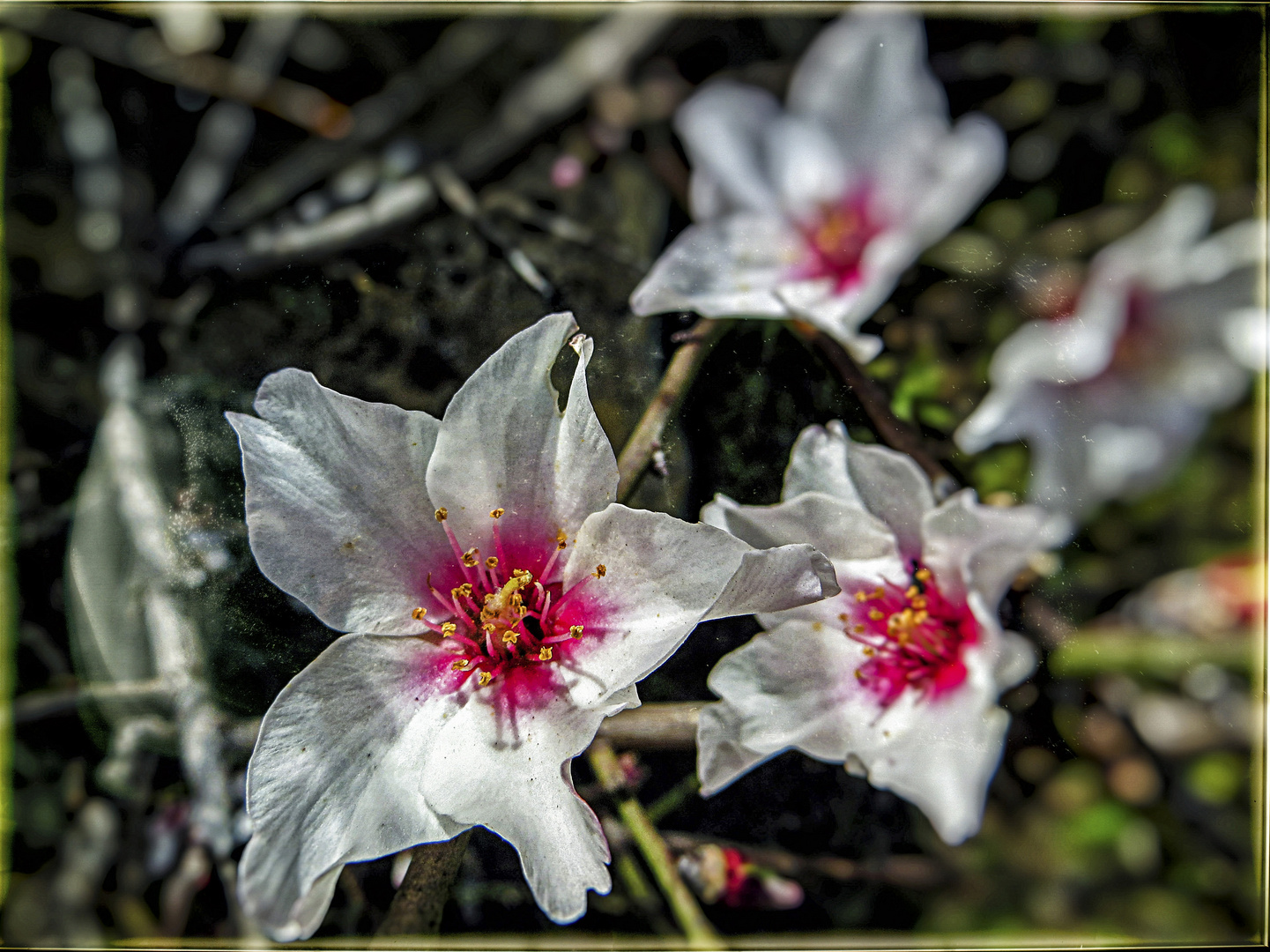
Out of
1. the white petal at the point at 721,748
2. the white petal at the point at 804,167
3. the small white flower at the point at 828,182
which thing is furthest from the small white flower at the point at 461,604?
the white petal at the point at 804,167

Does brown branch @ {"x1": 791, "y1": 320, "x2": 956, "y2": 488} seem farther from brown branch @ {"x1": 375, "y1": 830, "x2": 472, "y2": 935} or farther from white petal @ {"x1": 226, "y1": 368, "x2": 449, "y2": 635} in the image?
brown branch @ {"x1": 375, "y1": 830, "x2": 472, "y2": 935}

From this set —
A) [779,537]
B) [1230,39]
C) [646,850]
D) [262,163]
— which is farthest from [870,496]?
[262,163]

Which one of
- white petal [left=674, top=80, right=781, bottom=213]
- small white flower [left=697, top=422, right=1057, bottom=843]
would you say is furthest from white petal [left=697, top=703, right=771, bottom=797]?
white petal [left=674, top=80, right=781, bottom=213]

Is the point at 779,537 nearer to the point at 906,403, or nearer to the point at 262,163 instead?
the point at 906,403

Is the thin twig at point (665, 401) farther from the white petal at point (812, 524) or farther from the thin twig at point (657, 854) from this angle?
the thin twig at point (657, 854)

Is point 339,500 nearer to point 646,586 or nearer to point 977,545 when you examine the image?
point 646,586

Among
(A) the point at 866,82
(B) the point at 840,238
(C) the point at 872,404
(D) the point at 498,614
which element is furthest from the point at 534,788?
(A) the point at 866,82
